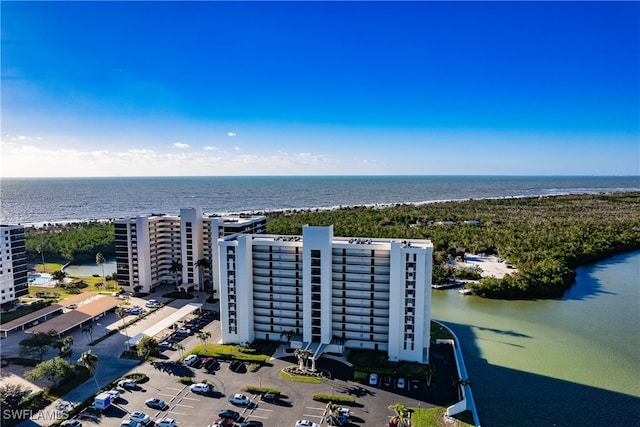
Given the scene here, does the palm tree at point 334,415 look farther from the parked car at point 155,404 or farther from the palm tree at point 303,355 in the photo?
the parked car at point 155,404

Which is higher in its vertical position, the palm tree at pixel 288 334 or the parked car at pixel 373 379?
the palm tree at pixel 288 334

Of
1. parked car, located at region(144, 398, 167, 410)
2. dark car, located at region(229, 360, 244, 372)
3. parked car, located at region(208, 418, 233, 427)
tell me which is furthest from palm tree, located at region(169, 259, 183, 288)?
parked car, located at region(208, 418, 233, 427)

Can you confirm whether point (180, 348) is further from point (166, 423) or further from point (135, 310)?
point (135, 310)

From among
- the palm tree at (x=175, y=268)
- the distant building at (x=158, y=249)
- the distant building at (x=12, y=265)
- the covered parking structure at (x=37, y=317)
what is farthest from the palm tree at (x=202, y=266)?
the distant building at (x=12, y=265)

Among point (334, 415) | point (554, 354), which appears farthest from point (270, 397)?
point (554, 354)

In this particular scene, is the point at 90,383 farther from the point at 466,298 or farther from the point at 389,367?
the point at 466,298

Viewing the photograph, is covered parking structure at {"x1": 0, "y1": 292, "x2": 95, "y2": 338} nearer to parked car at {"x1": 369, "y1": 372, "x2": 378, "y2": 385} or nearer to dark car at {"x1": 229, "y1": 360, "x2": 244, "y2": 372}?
dark car at {"x1": 229, "y1": 360, "x2": 244, "y2": 372}
